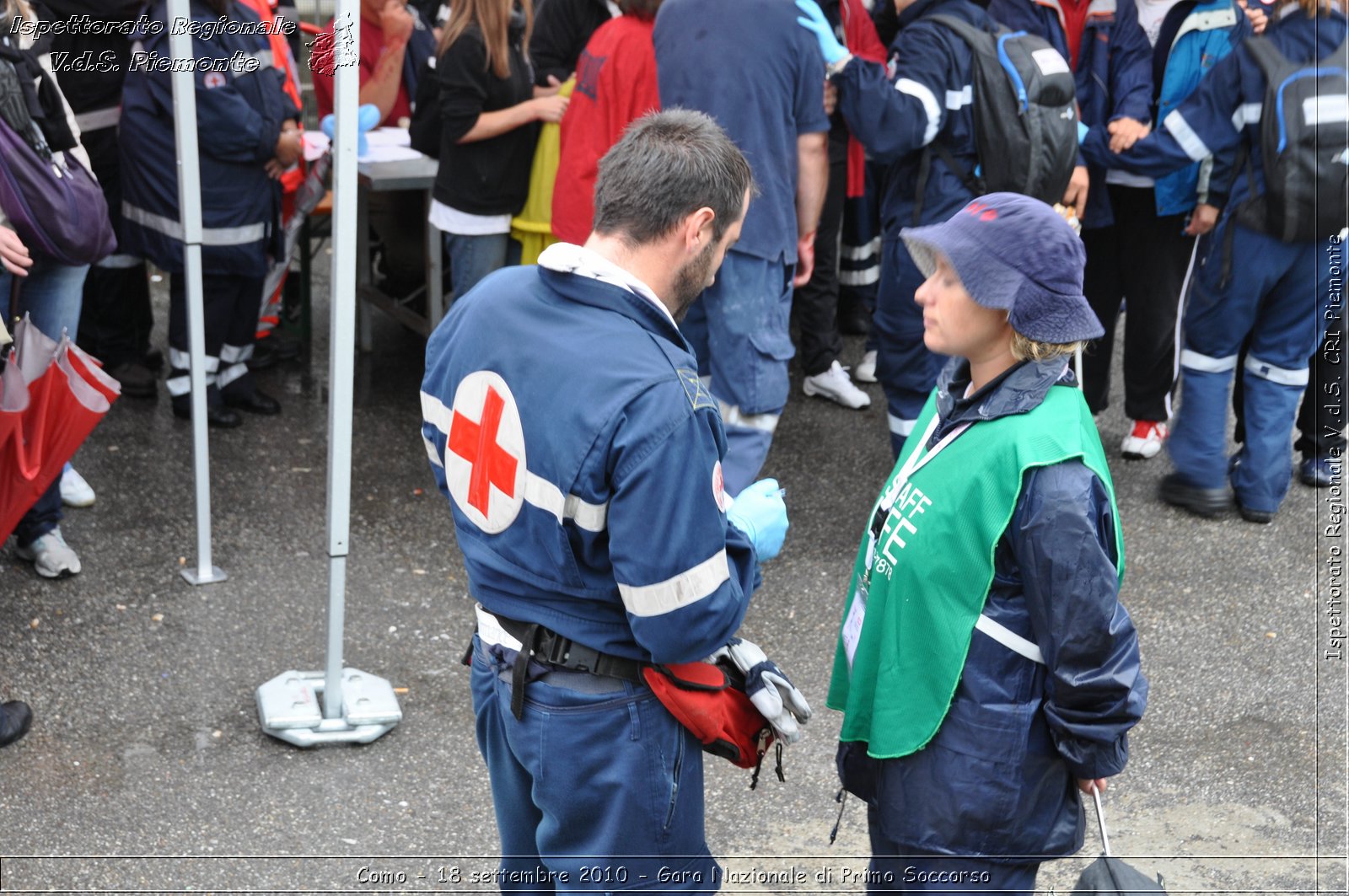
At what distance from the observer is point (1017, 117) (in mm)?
4613

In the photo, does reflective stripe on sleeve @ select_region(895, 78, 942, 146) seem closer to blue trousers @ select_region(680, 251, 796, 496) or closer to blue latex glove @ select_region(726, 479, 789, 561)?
blue trousers @ select_region(680, 251, 796, 496)

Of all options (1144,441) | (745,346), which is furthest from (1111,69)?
(745,346)

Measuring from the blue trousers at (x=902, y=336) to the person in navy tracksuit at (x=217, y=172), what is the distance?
7.59 feet

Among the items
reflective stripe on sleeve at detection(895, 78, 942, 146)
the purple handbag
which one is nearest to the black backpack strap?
reflective stripe on sleeve at detection(895, 78, 942, 146)

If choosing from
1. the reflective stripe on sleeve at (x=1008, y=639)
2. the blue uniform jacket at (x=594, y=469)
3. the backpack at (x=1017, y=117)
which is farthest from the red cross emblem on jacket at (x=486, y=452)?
the backpack at (x=1017, y=117)

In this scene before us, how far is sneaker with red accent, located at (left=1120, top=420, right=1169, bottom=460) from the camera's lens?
19.3ft

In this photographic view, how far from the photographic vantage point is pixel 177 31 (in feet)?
12.2

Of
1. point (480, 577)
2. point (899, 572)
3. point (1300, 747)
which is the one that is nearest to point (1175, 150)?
point (1300, 747)

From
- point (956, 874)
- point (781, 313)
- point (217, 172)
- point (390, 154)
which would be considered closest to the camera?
point (956, 874)

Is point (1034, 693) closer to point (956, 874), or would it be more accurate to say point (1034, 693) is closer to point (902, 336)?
point (956, 874)

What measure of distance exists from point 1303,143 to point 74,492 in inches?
177

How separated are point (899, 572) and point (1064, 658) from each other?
32cm

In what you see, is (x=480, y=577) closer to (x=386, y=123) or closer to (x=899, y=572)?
(x=899, y=572)

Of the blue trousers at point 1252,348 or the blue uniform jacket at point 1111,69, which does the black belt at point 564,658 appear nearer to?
the blue trousers at point 1252,348
